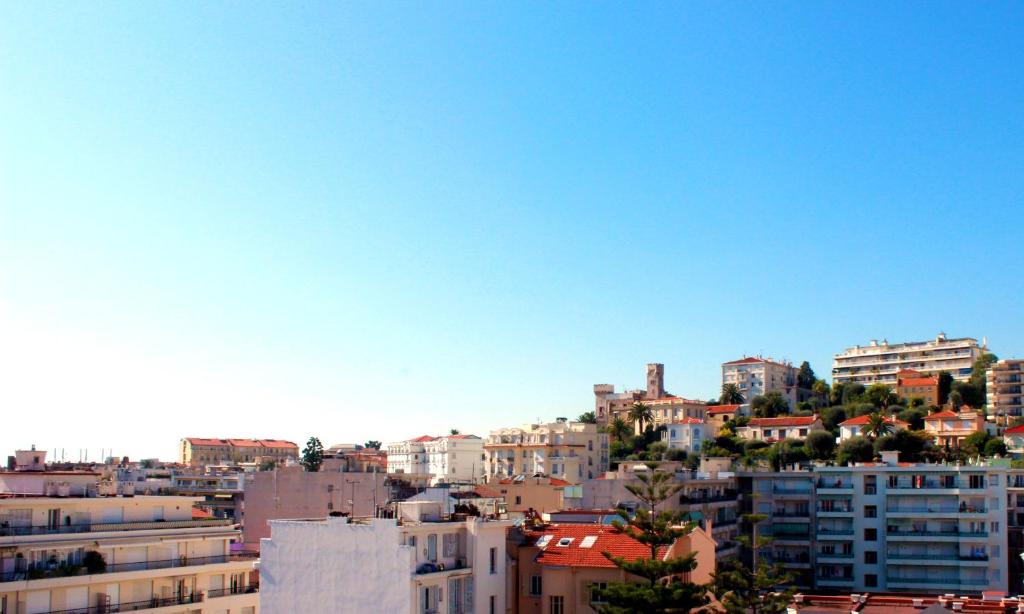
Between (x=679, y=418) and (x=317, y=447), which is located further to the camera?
(x=679, y=418)

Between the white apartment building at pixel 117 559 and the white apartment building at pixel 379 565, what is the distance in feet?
26.1

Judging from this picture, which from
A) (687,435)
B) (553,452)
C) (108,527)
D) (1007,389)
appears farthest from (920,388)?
(108,527)

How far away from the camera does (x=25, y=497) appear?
3862 cm

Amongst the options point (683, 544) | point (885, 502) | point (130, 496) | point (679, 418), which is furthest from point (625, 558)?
point (679, 418)

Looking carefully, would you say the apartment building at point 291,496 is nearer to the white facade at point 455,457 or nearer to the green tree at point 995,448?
the white facade at point 455,457

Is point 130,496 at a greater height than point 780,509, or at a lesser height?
greater

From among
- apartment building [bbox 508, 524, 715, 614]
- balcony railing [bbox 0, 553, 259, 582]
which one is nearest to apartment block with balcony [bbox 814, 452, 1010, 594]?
apartment building [bbox 508, 524, 715, 614]

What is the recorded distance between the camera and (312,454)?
13050 cm

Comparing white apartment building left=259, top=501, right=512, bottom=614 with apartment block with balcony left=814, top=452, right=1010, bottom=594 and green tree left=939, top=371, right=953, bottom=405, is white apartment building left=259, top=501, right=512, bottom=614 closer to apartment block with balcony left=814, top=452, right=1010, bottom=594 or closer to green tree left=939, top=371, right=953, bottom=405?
apartment block with balcony left=814, top=452, right=1010, bottom=594

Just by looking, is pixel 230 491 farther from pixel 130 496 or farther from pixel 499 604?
pixel 499 604

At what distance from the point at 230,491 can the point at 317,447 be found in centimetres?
5097

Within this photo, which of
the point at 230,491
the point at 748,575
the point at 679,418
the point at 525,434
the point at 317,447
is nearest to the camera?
the point at 748,575

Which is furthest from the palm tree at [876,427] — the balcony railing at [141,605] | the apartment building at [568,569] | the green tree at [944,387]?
the balcony railing at [141,605]

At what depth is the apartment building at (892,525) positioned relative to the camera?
69.3 meters
